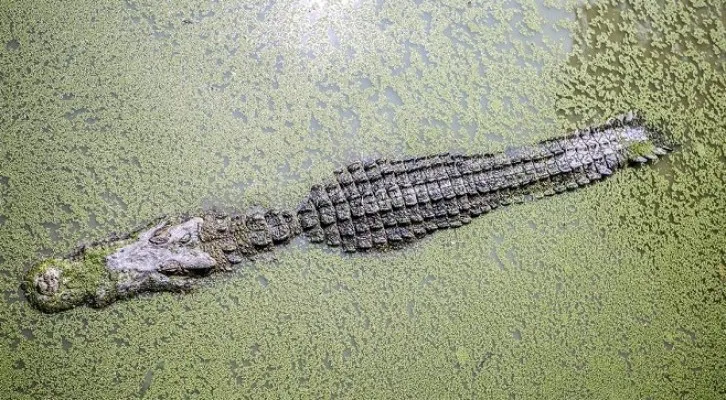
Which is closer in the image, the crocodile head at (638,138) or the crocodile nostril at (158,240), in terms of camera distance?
the crocodile nostril at (158,240)

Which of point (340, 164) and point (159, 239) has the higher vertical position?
point (340, 164)

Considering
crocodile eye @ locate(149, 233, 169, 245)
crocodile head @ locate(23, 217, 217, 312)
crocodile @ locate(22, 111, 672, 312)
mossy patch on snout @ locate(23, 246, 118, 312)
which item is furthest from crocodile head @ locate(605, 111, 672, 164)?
mossy patch on snout @ locate(23, 246, 118, 312)

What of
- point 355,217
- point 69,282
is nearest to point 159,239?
point 69,282

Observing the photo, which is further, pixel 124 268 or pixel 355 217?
pixel 355 217

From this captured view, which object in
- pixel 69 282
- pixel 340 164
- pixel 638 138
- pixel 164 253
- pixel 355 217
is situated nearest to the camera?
pixel 69 282

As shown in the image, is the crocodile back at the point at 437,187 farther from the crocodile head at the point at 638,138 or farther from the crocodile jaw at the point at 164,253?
the crocodile jaw at the point at 164,253

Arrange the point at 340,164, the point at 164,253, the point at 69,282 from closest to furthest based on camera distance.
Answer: the point at 69,282 → the point at 164,253 → the point at 340,164

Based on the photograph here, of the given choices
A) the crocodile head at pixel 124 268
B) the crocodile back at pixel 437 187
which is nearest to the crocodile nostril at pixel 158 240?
the crocodile head at pixel 124 268

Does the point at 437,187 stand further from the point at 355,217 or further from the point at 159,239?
the point at 159,239
